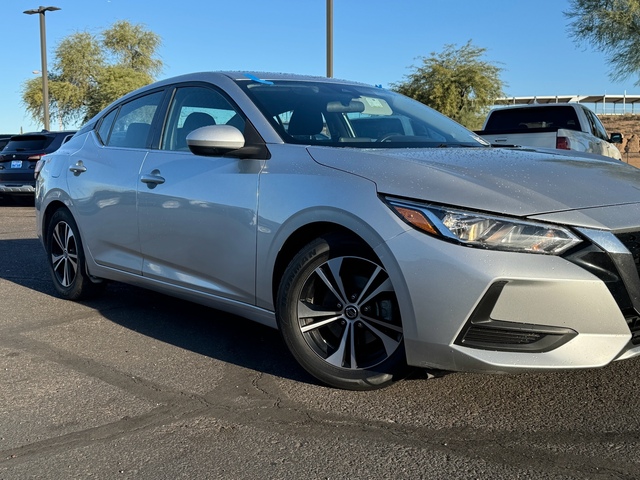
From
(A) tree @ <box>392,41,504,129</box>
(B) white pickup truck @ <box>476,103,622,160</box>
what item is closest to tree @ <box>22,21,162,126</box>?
(A) tree @ <box>392,41,504,129</box>

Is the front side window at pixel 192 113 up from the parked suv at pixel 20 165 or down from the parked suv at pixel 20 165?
up

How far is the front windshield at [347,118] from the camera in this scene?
384 centimetres

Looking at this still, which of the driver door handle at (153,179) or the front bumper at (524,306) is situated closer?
the front bumper at (524,306)

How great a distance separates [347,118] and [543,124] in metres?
8.33

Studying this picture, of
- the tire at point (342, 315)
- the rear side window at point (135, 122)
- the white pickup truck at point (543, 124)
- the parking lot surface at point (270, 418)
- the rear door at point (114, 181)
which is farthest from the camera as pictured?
the white pickup truck at point (543, 124)

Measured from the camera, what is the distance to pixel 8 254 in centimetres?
784

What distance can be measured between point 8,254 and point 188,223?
4753 mm

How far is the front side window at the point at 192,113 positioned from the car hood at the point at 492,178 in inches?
34.5

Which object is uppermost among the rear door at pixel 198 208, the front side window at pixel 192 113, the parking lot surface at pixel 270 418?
the front side window at pixel 192 113

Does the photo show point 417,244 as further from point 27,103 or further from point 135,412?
point 27,103

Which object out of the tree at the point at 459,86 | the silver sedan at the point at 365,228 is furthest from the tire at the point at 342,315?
the tree at the point at 459,86

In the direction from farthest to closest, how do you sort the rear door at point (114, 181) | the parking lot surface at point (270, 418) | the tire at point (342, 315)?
the rear door at point (114, 181), the tire at point (342, 315), the parking lot surface at point (270, 418)

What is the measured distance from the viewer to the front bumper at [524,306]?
274cm

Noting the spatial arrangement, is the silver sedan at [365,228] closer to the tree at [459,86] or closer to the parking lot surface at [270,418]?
the parking lot surface at [270,418]
